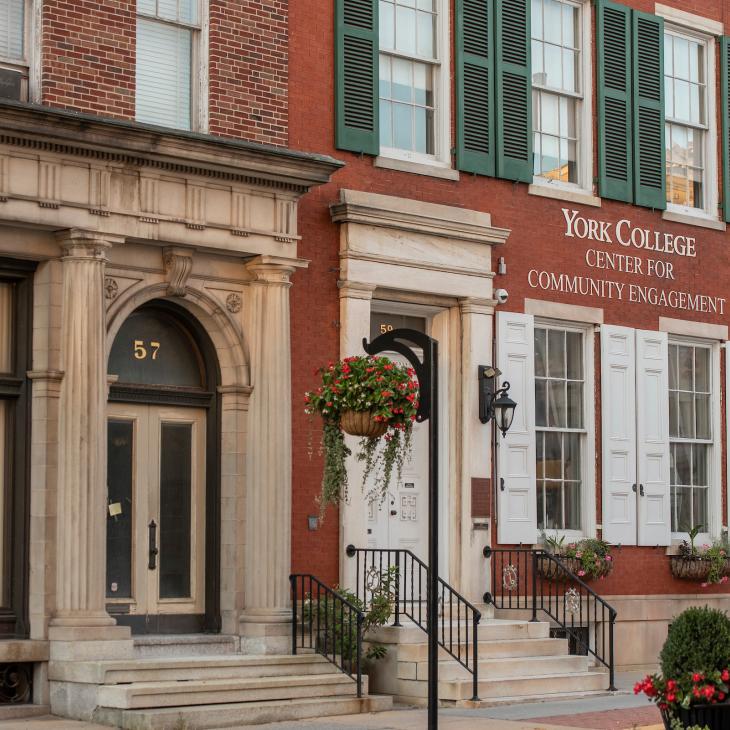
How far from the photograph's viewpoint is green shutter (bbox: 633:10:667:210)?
1925 cm

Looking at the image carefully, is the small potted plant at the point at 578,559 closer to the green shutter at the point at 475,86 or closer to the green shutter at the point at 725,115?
the green shutter at the point at 475,86

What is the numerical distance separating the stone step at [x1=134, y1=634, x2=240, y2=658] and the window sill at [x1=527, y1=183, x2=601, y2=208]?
657 cm

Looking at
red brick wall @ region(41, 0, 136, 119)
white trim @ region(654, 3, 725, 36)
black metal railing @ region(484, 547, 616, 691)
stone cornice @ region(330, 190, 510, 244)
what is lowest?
black metal railing @ region(484, 547, 616, 691)

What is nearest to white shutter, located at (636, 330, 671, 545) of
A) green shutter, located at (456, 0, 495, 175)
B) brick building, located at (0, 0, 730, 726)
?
brick building, located at (0, 0, 730, 726)

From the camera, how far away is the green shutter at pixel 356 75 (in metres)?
16.2

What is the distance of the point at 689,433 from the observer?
19.5m

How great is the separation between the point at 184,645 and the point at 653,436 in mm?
7091

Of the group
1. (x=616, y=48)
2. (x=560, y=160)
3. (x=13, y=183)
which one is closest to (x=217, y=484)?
(x=13, y=183)

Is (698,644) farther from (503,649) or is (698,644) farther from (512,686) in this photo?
(503,649)

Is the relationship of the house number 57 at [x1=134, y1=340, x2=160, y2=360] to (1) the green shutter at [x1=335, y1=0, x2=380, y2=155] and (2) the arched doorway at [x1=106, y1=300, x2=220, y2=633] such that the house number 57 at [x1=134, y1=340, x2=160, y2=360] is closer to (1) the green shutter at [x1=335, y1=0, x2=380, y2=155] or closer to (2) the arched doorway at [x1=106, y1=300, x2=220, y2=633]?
(2) the arched doorway at [x1=106, y1=300, x2=220, y2=633]

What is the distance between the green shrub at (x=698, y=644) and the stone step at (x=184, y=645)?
4650 mm

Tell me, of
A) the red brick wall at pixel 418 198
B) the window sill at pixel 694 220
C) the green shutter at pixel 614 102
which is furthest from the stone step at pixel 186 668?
the window sill at pixel 694 220

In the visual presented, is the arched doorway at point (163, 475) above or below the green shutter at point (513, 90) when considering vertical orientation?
below

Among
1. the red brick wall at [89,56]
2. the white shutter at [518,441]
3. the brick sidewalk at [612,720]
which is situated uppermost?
the red brick wall at [89,56]
